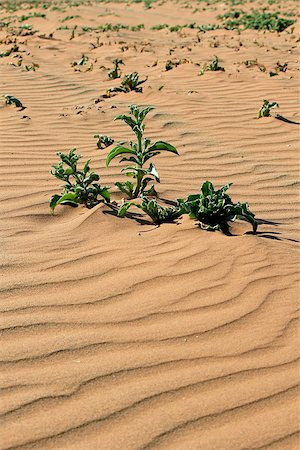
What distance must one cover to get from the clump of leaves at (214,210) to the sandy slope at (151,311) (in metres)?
0.08

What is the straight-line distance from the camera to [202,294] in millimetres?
Result: 2961

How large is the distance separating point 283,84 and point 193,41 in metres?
5.16

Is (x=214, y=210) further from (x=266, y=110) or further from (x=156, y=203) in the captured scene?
(x=266, y=110)

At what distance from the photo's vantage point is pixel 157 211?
374cm

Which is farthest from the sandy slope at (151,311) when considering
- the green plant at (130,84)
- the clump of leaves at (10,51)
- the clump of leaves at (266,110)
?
the clump of leaves at (10,51)

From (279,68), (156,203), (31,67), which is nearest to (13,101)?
(31,67)

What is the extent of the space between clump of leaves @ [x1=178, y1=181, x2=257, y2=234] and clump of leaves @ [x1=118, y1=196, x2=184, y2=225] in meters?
0.12

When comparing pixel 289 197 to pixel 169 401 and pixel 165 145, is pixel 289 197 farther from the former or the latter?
pixel 169 401

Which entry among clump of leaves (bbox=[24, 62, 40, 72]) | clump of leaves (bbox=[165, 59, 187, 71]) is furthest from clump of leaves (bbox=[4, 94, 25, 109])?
clump of leaves (bbox=[165, 59, 187, 71])

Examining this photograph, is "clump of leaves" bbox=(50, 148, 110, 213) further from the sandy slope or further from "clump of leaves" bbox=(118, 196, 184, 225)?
"clump of leaves" bbox=(118, 196, 184, 225)

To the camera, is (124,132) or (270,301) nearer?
(270,301)

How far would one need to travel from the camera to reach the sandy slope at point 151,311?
218cm

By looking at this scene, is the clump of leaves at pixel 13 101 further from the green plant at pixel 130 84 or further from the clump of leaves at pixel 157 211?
the clump of leaves at pixel 157 211

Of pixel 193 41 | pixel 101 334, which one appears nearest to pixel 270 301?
pixel 101 334
